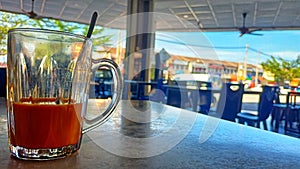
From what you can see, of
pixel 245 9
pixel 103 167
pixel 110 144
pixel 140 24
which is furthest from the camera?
pixel 140 24

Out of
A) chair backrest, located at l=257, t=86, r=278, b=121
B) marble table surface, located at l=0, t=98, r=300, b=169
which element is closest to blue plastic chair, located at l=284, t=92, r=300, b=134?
chair backrest, located at l=257, t=86, r=278, b=121

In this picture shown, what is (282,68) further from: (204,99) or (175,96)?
(175,96)

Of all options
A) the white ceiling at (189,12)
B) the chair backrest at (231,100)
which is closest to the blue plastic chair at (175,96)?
the chair backrest at (231,100)

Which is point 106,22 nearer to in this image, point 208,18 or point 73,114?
point 208,18

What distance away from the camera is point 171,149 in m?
0.45

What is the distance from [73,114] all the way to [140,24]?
517 centimetres

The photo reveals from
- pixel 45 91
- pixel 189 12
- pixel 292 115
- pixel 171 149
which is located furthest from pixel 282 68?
pixel 45 91

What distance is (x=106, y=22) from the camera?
6.39 meters

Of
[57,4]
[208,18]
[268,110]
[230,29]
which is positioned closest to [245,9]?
[208,18]

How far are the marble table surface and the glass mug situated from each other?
21 mm

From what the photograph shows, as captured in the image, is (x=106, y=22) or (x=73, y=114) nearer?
(x=73, y=114)

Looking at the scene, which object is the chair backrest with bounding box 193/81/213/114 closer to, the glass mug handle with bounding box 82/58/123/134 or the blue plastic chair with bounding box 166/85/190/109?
the blue plastic chair with bounding box 166/85/190/109

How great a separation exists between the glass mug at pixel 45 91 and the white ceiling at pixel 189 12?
4.06 metres

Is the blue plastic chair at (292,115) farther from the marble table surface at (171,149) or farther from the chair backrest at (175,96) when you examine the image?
the marble table surface at (171,149)
